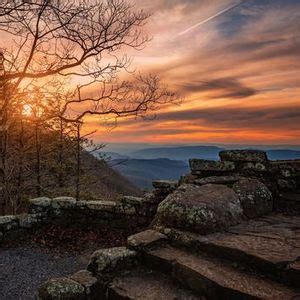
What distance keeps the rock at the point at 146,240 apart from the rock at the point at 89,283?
0.95 meters

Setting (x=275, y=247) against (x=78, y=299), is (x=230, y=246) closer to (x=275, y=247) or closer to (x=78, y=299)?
(x=275, y=247)

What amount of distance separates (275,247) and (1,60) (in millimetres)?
14231

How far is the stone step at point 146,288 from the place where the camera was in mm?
4915

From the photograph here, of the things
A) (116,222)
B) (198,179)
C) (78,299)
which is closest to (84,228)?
(116,222)

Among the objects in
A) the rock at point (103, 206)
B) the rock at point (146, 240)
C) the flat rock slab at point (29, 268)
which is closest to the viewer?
the rock at point (146, 240)

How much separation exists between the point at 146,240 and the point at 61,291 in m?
1.74

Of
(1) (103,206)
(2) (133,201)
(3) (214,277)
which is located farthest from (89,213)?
(3) (214,277)

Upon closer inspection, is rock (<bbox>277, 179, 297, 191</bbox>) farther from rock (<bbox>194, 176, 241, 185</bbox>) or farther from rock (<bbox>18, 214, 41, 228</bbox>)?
rock (<bbox>18, 214, 41, 228</bbox>)

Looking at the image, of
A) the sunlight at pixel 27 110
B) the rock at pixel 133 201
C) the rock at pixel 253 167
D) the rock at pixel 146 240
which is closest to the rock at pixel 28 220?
the rock at pixel 133 201

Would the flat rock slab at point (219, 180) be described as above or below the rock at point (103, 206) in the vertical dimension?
above

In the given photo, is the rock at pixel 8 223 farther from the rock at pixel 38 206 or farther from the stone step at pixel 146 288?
the stone step at pixel 146 288

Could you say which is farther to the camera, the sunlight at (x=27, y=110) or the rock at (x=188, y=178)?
the sunlight at (x=27, y=110)

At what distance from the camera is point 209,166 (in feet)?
29.9

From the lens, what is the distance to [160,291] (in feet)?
16.6
